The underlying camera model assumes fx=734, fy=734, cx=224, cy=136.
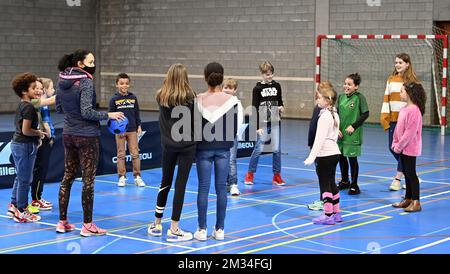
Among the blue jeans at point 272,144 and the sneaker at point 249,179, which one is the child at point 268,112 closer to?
the blue jeans at point 272,144

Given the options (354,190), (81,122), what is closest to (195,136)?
(81,122)

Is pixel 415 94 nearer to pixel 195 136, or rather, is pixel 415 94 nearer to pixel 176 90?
→ pixel 195 136

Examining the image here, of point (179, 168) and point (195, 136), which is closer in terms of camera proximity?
point (195, 136)

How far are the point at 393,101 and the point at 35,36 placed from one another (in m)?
16.3

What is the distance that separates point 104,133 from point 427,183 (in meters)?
5.15

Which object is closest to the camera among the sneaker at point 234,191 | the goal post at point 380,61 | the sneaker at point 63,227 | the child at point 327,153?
the sneaker at point 63,227

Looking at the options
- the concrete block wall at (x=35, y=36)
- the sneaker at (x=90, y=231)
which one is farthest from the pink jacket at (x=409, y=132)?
the concrete block wall at (x=35, y=36)

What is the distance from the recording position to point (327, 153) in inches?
320

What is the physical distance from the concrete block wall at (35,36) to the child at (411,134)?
17199mm

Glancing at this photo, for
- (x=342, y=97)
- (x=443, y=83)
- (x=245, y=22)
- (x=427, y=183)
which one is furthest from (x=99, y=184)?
(x=245, y=22)

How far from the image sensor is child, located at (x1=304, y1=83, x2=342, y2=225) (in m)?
8.05

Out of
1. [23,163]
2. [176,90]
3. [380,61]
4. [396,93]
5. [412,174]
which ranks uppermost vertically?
[380,61]

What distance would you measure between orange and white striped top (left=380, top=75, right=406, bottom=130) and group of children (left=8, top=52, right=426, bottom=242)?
0.05 ft

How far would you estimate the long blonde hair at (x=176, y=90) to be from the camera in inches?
278
